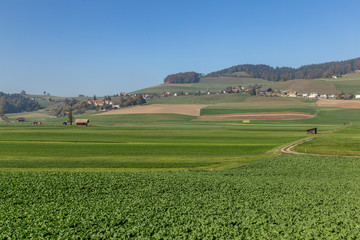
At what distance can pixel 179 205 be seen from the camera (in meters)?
26.1

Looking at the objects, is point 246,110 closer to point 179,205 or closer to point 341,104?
point 341,104

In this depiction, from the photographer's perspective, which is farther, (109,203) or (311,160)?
(311,160)

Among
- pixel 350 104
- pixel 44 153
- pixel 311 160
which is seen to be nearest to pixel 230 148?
pixel 311 160

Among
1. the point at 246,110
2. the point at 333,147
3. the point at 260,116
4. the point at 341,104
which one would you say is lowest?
the point at 333,147

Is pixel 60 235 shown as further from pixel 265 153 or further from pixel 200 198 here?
pixel 265 153

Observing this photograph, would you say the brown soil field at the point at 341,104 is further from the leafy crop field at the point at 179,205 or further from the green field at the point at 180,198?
the leafy crop field at the point at 179,205

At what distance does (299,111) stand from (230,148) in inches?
4069

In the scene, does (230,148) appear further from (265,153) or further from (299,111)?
(299,111)

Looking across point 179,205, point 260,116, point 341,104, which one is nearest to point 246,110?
point 260,116

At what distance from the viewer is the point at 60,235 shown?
1978cm

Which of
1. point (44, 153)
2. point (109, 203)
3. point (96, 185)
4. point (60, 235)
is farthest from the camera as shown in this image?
point (44, 153)

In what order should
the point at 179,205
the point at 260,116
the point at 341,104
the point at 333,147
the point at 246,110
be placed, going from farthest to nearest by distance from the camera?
the point at 246,110 → the point at 341,104 → the point at 260,116 → the point at 333,147 → the point at 179,205

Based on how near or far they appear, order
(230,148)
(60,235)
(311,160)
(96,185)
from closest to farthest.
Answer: (60,235)
(96,185)
(311,160)
(230,148)

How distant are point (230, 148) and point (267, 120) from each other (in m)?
86.1
